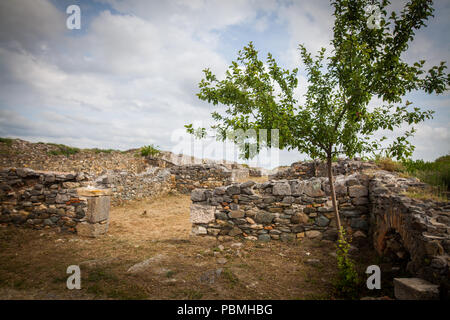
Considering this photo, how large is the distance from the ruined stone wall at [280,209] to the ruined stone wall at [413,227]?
1.38 ft

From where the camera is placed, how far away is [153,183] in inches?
492

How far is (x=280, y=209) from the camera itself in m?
5.46

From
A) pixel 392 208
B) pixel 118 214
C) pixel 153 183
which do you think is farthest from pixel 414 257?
pixel 153 183

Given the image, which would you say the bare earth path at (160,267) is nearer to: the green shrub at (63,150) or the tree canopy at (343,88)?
the tree canopy at (343,88)

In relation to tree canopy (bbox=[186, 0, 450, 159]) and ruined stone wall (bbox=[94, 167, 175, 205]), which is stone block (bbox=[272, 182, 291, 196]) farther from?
ruined stone wall (bbox=[94, 167, 175, 205])

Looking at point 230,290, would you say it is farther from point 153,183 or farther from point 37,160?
point 37,160

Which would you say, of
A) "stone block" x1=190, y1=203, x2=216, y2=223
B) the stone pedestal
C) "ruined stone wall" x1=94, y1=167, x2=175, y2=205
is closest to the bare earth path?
the stone pedestal

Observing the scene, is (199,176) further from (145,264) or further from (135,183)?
(145,264)

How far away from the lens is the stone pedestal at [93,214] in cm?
617

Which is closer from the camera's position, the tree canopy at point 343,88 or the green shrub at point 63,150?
the tree canopy at point 343,88

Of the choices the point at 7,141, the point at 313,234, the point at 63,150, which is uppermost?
the point at 7,141

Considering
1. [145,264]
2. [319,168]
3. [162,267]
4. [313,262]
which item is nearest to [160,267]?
[162,267]

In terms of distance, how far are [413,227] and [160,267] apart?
4.19 metres

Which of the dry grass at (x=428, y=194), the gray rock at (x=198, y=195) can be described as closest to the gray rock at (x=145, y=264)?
the gray rock at (x=198, y=195)
